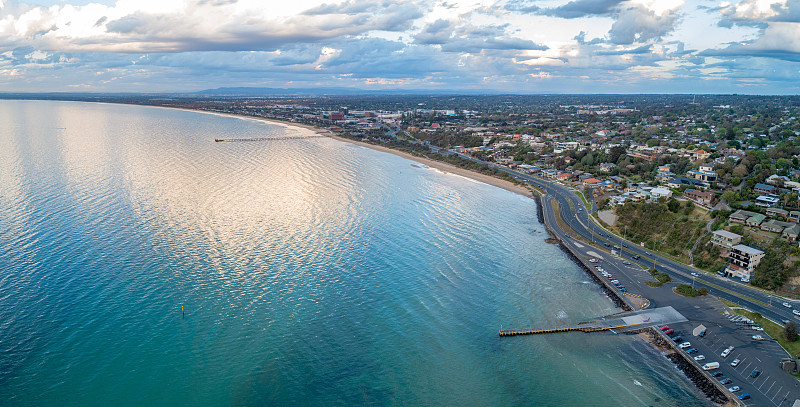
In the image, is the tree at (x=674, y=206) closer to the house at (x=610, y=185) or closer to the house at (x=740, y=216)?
the house at (x=740, y=216)

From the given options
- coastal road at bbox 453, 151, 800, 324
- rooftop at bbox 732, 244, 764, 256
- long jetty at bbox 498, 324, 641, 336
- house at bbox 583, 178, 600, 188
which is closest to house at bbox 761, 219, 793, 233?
rooftop at bbox 732, 244, 764, 256

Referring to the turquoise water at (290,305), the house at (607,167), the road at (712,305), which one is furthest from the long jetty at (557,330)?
the house at (607,167)

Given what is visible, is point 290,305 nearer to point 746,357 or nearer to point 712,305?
point 746,357

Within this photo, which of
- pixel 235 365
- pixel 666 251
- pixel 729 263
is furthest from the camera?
pixel 666 251

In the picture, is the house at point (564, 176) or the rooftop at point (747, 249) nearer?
the rooftop at point (747, 249)

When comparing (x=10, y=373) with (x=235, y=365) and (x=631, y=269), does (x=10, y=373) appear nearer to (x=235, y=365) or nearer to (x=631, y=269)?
(x=235, y=365)

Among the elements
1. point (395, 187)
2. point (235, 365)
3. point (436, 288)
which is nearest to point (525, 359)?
point (436, 288)

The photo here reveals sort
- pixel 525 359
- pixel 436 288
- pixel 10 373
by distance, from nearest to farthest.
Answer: pixel 10 373
pixel 525 359
pixel 436 288
